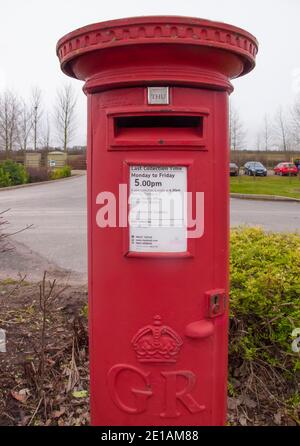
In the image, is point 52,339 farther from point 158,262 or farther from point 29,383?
point 158,262

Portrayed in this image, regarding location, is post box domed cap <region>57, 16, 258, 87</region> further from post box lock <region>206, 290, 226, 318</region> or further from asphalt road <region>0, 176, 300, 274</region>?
asphalt road <region>0, 176, 300, 274</region>

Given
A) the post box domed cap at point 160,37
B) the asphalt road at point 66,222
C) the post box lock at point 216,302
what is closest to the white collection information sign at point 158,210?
the post box lock at point 216,302

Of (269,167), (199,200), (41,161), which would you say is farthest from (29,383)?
(269,167)

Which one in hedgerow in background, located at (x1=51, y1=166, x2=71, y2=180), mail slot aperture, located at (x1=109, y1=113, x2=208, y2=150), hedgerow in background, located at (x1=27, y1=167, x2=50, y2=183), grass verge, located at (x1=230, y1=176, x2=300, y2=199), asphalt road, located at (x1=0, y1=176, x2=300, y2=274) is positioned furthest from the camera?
hedgerow in background, located at (x1=51, y1=166, x2=71, y2=180)

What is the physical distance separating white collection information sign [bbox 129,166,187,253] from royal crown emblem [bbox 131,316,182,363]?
0.31m

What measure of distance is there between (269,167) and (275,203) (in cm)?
2853

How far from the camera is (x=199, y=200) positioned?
1759 mm

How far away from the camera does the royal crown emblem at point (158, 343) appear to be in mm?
1763

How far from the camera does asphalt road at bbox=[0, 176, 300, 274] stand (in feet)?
22.7

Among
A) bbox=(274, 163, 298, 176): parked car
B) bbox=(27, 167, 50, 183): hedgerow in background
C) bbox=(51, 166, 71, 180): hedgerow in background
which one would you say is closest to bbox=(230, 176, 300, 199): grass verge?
bbox=(274, 163, 298, 176): parked car

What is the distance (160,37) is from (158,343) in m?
1.19

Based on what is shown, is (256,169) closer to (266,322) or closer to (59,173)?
(59,173)

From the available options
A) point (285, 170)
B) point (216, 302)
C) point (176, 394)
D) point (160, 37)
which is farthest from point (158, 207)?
point (285, 170)

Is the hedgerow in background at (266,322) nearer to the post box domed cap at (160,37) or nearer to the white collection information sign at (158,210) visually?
the white collection information sign at (158,210)
